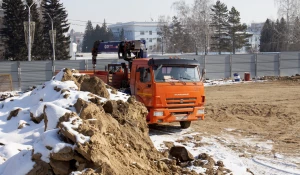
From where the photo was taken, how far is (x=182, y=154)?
8.65 m

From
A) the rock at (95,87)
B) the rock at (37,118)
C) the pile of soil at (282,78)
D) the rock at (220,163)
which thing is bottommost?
the rock at (220,163)

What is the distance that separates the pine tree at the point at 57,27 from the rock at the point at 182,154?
43465 mm

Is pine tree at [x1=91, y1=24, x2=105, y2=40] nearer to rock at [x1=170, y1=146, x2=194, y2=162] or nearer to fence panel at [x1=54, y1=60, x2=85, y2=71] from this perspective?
fence panel at [x1=54, y1=60, x2=85, y2=71]

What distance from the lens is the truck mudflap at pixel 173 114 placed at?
1123 cm

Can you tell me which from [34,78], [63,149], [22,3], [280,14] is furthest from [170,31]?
[63,149]

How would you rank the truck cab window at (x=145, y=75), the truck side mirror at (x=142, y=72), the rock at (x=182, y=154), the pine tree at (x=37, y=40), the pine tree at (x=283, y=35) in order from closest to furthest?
the rock at (x=182, y=154), the truck cab window at (x=145, y=75), the truck side mirror at (x=142, y=72), the pine tree at (x=37, y=40), the pine tree at (x=283, y=35)

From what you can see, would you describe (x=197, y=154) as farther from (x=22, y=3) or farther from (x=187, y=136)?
(x=22, y=3)

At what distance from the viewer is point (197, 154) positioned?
931 cm

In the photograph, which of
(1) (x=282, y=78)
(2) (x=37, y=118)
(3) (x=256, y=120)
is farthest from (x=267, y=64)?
(2) (x=37, y=118)

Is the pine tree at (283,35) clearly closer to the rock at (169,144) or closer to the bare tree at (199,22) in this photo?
the bare tree at (199,22)

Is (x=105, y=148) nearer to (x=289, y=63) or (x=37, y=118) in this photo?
(x=37, y=118)

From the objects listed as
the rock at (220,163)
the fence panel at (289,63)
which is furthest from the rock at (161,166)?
the fence panel at (289,63)

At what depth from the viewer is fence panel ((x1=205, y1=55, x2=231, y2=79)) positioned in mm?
30844

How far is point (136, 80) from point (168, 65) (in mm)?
1261
